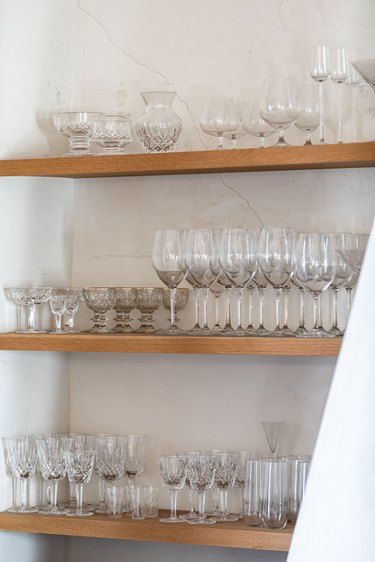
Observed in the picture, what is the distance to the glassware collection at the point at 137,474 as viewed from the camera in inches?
70.3

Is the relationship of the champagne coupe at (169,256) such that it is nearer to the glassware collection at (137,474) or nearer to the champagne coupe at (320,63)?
the glassware collection at (137,474)

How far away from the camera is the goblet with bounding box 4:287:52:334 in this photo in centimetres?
194

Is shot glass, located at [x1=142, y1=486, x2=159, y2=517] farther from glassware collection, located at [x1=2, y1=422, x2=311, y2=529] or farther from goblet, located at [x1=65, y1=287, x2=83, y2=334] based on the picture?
goblet, located at [x1=65, y1=287, x2=83, y2=334]

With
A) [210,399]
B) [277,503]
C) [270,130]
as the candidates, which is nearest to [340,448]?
[277,503]

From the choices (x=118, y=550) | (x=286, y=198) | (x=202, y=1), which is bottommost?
(x=118, y=550)

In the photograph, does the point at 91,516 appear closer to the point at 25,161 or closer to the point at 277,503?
the point at 277,503

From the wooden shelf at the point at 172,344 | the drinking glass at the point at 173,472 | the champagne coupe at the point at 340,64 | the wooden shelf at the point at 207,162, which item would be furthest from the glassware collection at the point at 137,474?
the champagne coupe at the point at 340,64

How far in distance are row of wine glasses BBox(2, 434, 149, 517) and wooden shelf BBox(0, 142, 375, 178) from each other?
616mm

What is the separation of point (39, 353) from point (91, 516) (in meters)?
0.43

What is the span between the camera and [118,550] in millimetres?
2102

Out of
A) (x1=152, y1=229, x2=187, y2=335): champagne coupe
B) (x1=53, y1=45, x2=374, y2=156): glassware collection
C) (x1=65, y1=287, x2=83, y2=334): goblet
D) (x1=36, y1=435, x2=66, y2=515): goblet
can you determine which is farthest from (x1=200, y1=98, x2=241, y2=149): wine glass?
(x1=36, y1=435, x2=66, y2=515): goblet

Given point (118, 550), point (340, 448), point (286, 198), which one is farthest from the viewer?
point (118, 550)

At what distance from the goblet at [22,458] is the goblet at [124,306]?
335mm

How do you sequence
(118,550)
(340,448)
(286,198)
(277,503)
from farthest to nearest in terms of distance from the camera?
(118,550), (286,198), (277,503), (340,448)
